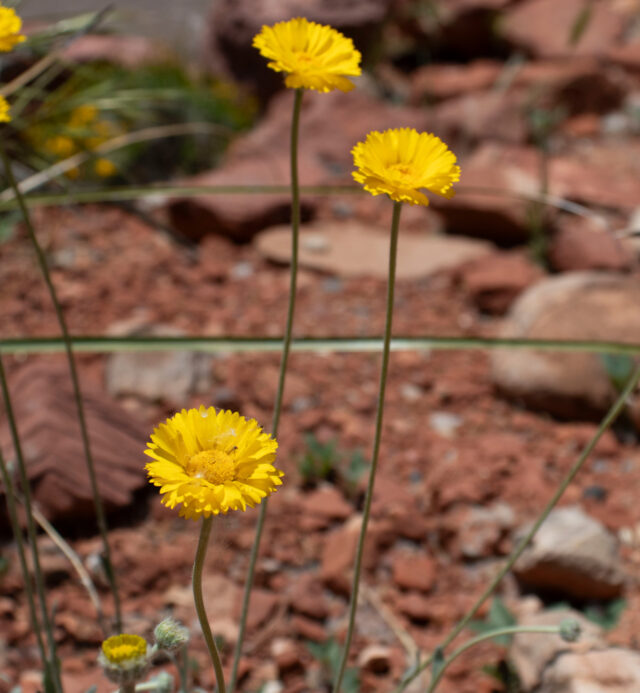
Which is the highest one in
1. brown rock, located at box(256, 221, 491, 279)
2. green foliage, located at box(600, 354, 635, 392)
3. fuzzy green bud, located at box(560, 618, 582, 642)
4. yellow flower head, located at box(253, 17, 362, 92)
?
yellow flower head, located at box(253, 17, 362, 92)

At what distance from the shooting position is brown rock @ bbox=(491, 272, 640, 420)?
218cm

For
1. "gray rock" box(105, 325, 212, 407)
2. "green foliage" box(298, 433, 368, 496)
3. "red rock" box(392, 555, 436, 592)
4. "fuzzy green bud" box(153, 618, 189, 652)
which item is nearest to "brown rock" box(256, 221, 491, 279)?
"gray rock" box(105, 325, 212, 407)

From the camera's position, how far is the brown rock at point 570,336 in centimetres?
218

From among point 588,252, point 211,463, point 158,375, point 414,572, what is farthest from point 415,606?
point 588,252

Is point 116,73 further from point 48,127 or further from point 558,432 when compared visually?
point 558,432

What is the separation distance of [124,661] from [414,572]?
1089 mm

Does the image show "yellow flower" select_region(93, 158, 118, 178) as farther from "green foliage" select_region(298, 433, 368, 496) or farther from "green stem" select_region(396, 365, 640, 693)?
"green stem" select_region(396, 365, 640, 693)

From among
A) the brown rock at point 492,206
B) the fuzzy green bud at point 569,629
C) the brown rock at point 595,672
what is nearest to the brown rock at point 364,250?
the brown rock at point 492,206

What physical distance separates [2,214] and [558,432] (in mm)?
1787

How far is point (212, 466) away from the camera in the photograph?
0.70 meters

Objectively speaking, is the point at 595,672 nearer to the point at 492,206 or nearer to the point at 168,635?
the point at 168,635

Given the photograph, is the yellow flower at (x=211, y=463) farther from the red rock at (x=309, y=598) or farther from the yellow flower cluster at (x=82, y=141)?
the yellow flower cluster at (x=82, y=141)

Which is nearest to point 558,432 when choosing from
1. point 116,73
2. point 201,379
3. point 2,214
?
point 201,379

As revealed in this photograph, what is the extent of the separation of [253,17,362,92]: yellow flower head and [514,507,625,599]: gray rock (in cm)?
109
